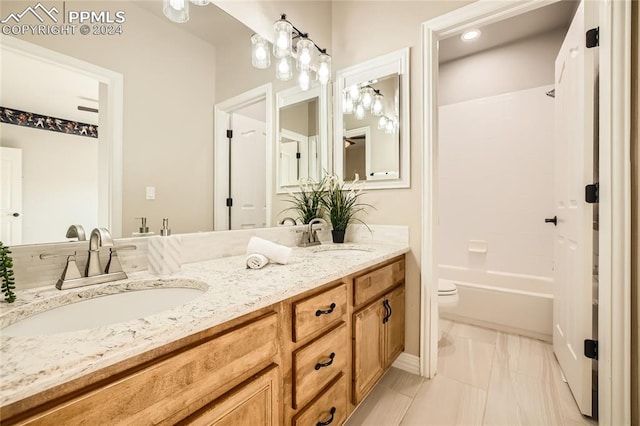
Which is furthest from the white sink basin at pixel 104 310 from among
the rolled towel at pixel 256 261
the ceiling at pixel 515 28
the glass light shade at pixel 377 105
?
the ceiling at pixel 515 28

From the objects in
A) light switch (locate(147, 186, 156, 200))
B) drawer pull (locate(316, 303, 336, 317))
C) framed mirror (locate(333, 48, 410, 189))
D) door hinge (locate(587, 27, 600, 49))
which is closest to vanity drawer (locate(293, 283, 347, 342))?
drawer pull (locate(316, 303, 336, 317))

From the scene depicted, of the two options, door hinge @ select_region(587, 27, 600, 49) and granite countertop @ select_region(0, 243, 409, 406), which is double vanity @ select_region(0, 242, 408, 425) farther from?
door hinge @ select_region(587, 27, 600, 49)

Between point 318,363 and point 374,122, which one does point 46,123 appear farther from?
point 374,122

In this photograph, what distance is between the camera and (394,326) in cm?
157

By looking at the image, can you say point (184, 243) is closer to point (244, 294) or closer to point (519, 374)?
point (244, 294)

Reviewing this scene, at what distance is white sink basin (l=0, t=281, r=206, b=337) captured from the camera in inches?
26.4

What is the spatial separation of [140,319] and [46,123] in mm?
666

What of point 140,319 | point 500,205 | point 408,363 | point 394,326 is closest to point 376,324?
point 394,326

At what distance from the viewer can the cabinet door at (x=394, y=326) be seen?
149 centimetres

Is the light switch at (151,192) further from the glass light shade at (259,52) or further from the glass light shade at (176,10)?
the glass light shade at (259,52)

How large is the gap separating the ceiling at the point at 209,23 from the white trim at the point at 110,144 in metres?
0.34

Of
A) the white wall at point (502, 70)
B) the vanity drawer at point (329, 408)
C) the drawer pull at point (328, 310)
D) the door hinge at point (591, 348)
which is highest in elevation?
the white wall at point (502, 70)

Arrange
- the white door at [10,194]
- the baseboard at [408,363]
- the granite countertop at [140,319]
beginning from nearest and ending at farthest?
the granite countertop at [140,319] → the white door at [10,194] → the baseboard at [408,363]

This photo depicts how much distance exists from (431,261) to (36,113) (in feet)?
5.86
